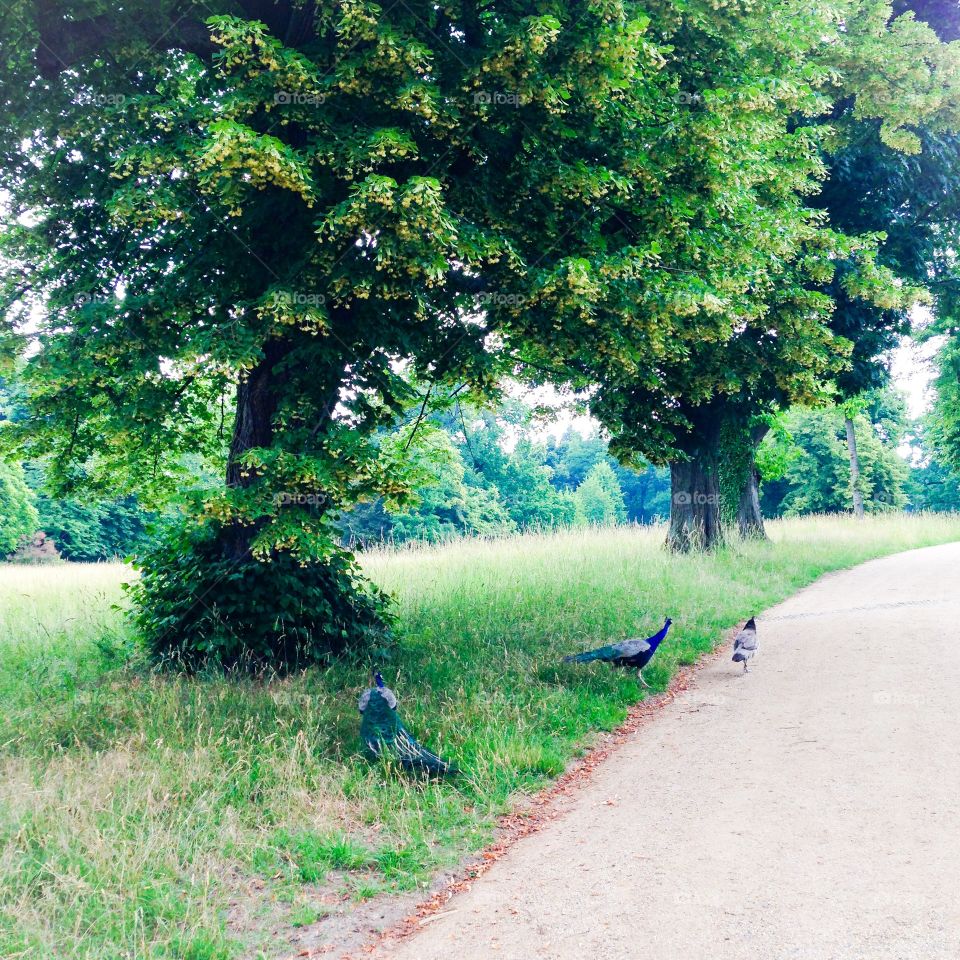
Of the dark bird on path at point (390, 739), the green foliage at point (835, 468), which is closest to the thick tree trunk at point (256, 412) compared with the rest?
the dark bird on path at point (390, 739)

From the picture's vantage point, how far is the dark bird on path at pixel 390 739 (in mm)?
5586

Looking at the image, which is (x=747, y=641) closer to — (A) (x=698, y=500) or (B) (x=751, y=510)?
(A) (x=698, y=500)

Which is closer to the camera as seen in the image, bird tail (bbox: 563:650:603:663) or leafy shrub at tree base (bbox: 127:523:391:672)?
bird tail (bbox: 563:650:603:663)

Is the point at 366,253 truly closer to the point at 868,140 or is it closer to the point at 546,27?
the point at 546,27

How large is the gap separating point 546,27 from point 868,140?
40.2ft

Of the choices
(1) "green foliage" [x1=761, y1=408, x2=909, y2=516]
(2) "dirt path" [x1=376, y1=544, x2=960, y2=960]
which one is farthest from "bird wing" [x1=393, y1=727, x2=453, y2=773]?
(1) "green foliage" [x1=761, y1=408, x2=909, y2=516]

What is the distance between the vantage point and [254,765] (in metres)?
5.61

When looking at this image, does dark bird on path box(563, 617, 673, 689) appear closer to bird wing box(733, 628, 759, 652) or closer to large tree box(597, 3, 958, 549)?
bird wing box(733, 628, 759, 652)

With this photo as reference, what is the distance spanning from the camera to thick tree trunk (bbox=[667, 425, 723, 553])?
58.3 ft

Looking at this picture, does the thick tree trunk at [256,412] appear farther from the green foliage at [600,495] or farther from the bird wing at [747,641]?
the green foliage at [600,495]

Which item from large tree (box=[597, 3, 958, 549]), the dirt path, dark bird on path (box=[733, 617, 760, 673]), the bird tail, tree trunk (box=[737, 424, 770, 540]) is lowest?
the dirt path

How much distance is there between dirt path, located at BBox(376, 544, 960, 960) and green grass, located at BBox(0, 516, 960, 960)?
22.9 inches

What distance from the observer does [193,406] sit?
953 centimetres

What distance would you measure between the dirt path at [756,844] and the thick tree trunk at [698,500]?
9.50m
